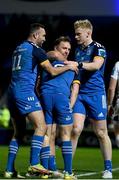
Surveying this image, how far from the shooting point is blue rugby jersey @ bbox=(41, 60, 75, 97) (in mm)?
9969

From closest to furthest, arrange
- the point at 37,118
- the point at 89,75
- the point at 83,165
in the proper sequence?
the point at 37,118 → the point at 89,75 → the point at 83,165

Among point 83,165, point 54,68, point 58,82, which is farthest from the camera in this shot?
point 83,165

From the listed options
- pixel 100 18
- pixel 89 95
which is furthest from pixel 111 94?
pixel 100 18

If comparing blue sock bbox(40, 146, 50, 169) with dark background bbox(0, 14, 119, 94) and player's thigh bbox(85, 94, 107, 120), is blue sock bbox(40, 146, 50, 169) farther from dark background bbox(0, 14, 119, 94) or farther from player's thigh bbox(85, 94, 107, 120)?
dark background bbox(0, 14, 119, 94)

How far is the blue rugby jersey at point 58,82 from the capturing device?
9.97 metres

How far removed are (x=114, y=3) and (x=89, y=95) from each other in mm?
11958

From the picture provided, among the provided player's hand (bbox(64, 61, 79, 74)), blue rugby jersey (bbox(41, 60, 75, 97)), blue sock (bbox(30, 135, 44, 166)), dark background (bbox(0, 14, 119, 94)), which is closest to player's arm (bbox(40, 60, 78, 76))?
player's hand (bbox(64, 61, 79, 74))

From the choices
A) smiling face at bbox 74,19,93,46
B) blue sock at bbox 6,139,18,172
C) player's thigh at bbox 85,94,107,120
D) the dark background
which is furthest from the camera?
the dark background

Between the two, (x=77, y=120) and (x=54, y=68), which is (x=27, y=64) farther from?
(x=77, y=120)

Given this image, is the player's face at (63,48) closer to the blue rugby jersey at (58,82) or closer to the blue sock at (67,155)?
the blue rugby jersey at (58,82)

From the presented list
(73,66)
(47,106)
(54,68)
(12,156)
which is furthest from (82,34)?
(12,156)

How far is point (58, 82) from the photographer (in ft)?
32.8

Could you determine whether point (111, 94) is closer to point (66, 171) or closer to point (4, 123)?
point (66, 171)

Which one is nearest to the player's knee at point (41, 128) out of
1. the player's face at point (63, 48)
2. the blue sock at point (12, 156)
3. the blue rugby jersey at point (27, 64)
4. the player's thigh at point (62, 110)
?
the player's thigh at point (62, 110)
